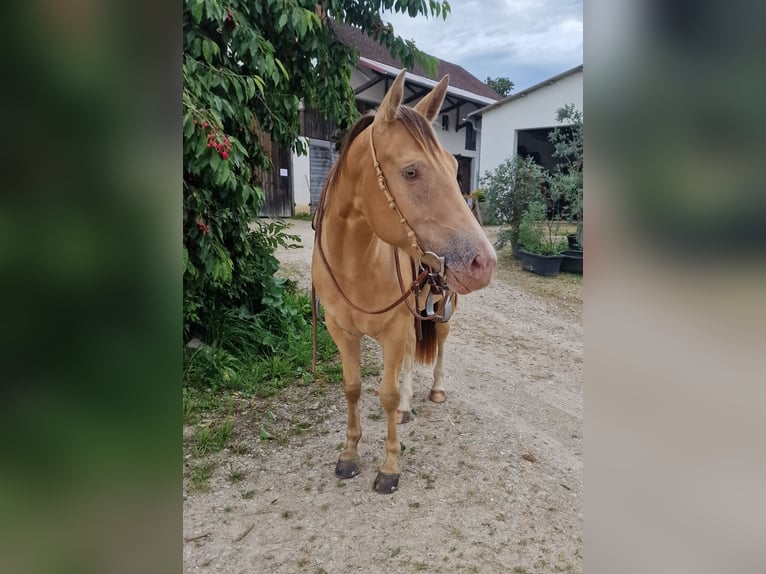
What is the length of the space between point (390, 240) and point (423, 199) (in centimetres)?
23

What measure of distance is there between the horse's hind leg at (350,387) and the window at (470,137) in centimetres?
1722

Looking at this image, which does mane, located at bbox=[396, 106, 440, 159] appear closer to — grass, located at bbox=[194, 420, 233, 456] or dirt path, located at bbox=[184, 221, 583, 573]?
dirt path, located at bbox=[184, 221, 583, 573]

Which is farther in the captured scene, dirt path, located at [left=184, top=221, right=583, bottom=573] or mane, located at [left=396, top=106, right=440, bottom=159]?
dirt path, located at [left=184, top=221, right=583, bottom=573]

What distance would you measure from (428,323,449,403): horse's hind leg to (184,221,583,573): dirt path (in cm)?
9

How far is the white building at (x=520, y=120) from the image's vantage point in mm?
13133

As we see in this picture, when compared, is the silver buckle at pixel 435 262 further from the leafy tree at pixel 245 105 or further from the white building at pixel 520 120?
the white building at pixel 520 120

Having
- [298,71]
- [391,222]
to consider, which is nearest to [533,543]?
[391,222]

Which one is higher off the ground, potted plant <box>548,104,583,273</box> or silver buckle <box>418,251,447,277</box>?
potted plant <box>548,104,583,273</box>

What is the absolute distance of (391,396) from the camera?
2.46 meters

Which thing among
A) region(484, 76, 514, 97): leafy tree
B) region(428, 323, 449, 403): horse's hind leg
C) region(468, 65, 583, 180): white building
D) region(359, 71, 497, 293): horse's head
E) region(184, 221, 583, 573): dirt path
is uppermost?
region(484, 76, 514, 97): leafy tree

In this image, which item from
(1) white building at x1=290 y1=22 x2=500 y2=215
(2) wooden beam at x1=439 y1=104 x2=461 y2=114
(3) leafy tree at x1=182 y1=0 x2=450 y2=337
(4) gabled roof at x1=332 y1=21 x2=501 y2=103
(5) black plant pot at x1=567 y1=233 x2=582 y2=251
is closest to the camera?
(3) leafy tree at x1=182 y1=0 x2=450 y2=337

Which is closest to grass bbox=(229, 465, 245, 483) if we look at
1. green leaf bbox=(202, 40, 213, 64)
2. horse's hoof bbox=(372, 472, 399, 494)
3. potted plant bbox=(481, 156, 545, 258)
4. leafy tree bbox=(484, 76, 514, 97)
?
horse's hoof bbox=(372, 472, 399, 494)

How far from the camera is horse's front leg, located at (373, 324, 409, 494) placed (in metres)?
2.32
